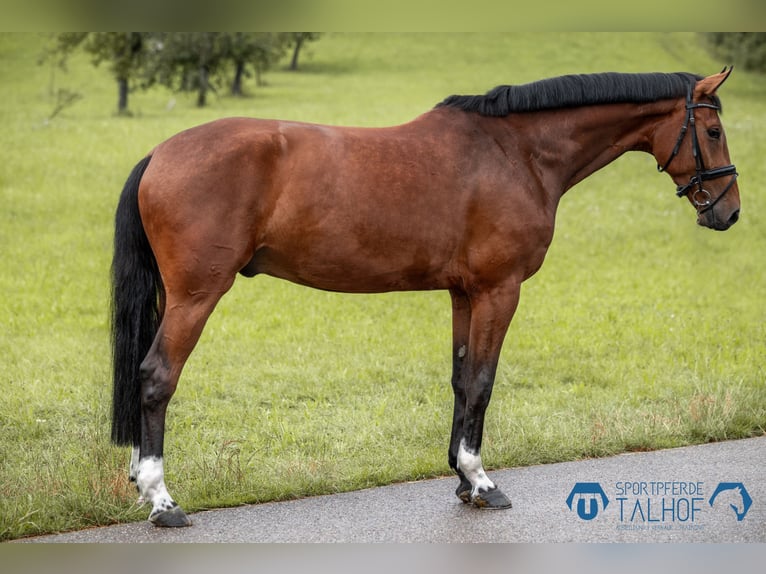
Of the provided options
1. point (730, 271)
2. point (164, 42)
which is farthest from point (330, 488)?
point (164, 42)

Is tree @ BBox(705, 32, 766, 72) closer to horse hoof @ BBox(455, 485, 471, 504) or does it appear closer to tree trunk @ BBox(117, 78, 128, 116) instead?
tree trunk @ BBox(117, 78, 128, 116)

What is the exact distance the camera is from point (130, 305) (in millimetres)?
4996

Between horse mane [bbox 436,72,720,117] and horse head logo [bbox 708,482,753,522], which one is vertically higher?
horse mane [bbox 436,72,720,117]

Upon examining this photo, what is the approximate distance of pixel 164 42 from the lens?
70.7ft

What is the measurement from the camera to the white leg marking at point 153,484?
4.77 metres

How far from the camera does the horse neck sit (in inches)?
211

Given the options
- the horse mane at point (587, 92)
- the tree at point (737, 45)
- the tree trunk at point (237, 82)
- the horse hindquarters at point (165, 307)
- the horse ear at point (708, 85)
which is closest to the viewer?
the horse hindquarters at point (165, 307)

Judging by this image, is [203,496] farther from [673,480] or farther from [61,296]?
[61,296]

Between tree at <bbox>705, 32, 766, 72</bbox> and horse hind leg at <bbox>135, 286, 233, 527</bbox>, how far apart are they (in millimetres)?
16554

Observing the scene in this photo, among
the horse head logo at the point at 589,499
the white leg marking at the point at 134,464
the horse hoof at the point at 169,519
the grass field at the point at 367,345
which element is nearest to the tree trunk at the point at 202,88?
the grass field at the point at 367,345

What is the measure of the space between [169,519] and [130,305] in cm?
122

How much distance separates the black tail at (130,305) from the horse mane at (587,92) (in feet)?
7.15

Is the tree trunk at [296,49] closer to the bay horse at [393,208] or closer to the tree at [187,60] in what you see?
the tree at [187,60]

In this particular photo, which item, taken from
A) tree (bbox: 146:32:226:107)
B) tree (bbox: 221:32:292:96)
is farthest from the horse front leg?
tree (bbox: 221:32:292:96)
